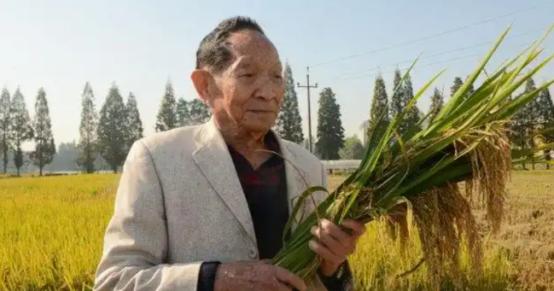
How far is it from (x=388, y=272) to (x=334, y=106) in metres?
50.0

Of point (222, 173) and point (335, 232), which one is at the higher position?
point (222, 173)

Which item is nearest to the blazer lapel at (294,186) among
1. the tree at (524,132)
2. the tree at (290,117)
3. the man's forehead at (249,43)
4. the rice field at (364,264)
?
the man's forehead at (249,43)

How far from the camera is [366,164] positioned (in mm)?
1626

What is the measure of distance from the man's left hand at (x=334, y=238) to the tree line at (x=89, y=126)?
53151 mm

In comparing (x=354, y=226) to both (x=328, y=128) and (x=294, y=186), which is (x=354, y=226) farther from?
(x=328, y=128)

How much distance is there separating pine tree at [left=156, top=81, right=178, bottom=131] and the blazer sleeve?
5308 cm

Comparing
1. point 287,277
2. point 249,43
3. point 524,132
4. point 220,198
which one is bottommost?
point 287,277

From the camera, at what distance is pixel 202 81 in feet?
6.28

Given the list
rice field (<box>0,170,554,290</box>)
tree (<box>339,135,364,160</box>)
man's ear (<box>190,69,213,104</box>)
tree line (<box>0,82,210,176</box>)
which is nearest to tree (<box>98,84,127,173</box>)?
tree line (<box>0,82,210,176</box>)

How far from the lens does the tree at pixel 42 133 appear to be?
5488cm

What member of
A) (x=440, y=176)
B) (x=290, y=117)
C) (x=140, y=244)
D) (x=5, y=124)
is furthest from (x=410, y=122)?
(x=5, y=124)

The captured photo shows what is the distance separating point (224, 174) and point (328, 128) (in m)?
51.3

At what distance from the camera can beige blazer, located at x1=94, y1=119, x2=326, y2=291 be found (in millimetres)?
1609

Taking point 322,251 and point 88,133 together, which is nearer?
point 322,251
